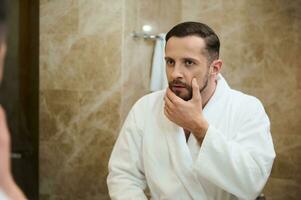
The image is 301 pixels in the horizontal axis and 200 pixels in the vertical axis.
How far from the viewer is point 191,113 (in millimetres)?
1137

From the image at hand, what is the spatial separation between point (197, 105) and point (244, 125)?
0.64ft

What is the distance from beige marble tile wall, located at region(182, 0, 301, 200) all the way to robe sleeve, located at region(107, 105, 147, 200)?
1145mm

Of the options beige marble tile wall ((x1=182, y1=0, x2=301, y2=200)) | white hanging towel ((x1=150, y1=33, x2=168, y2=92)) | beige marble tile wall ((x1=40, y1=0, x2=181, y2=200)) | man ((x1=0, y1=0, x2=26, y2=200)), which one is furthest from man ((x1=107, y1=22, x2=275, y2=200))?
beige marble tile wall ((x1=182, y1=0, x2=301, y2=200))

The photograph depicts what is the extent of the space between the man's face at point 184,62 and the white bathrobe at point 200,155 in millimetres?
136

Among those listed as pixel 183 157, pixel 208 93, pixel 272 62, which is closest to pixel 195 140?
pixel 183 157

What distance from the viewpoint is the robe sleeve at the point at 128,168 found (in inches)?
48.1

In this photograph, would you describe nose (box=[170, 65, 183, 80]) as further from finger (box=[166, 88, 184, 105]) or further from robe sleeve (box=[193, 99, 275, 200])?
robe sleeve (box=[193, 99, 275, 200])

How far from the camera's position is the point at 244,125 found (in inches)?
48.4

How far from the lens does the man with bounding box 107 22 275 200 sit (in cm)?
112

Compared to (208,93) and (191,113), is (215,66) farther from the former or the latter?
(191,113)

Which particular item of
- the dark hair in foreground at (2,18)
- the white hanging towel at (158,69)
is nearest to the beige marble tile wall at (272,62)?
the white hanging towel at (158,69)

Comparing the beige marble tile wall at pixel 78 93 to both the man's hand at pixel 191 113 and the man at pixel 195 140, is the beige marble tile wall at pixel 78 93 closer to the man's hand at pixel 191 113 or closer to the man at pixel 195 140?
the man at pixel 195 140

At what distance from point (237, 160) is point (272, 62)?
1264 millimetres

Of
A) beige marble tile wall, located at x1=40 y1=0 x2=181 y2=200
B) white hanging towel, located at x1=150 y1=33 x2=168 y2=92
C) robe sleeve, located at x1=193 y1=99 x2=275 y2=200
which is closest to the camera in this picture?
robe sleeve, located at x1=193 y1=99 x2=275 y2=200
